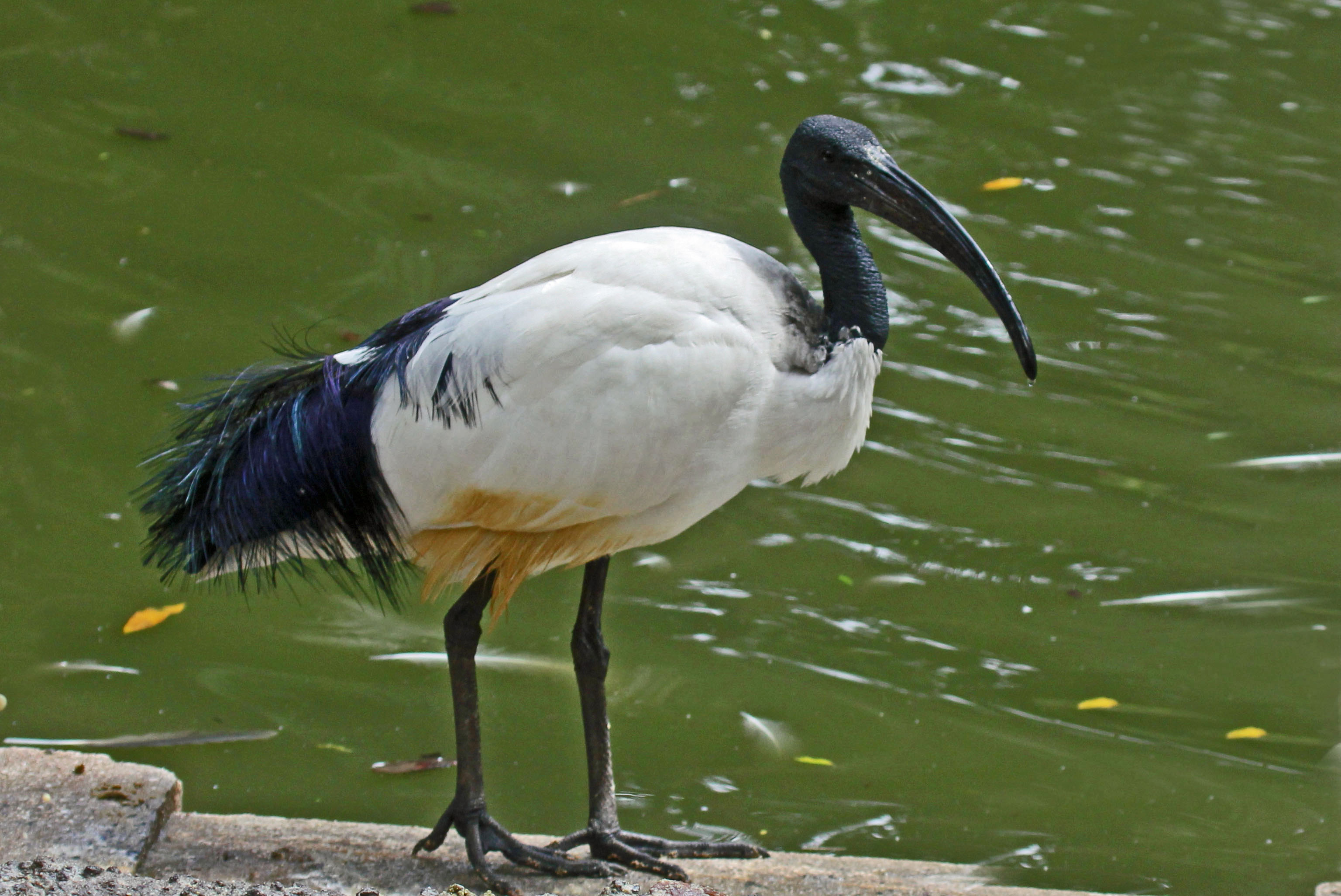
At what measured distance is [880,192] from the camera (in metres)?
3.75

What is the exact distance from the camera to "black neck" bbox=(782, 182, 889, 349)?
12.4ft

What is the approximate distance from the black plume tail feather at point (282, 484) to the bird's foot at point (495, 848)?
58cm

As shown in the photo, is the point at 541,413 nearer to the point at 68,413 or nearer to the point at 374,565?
the point at 374,565

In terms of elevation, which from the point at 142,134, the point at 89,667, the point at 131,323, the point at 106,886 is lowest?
the point at 89,667

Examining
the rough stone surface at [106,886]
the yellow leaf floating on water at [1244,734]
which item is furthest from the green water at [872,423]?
the rough stone surface at [106,886]

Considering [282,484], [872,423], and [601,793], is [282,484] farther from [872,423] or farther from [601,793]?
[872,423]

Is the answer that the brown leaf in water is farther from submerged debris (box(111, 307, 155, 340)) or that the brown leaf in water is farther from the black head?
submerged debris (box(111, 307, 155, 340))

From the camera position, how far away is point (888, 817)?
4.30 metres

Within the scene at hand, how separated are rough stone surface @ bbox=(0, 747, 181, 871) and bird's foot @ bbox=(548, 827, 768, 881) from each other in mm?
954

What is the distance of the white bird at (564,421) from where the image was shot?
350cm

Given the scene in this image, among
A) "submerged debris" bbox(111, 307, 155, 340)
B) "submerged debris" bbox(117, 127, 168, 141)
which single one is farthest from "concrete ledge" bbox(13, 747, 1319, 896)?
"submerged debris" bbox(117, 127, 168, 141)

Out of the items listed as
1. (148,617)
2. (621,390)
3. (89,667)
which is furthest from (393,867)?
(148,617)

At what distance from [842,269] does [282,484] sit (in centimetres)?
142

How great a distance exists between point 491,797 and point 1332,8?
7.99 meters
